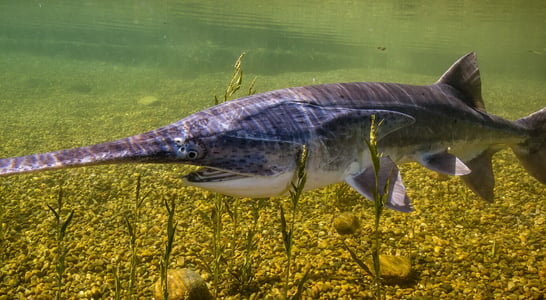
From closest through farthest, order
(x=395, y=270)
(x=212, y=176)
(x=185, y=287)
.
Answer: (x=212, y=176) < (x=185, y=287) < (x=395, y=270)

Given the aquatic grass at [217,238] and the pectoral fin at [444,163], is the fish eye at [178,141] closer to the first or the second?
the aquatic grass at [217,238]

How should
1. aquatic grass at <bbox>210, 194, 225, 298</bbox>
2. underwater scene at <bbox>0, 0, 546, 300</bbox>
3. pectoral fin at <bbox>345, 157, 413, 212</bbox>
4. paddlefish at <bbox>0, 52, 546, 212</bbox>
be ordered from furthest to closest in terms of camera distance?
1. underwater scene at <bbox>0, 0, 546, 300</bbox>
2. aquatic grass at <bbox>210, 194, 225, 298</bbox>
3. pectoral fin at <bbox>345, 157, 413, 212</bbox>
4. paddlefish at <bbox>0, 52, 546, 212</bbox>

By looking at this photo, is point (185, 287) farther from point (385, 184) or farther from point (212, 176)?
point (385, 184)

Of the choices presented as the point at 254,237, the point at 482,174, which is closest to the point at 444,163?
the point at 482,174

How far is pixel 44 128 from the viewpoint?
11.3 metres

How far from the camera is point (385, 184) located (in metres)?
2.61

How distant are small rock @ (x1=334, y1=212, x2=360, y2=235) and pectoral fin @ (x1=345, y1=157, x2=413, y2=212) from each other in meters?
1.55

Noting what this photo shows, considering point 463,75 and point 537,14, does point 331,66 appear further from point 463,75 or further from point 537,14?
point 463,75

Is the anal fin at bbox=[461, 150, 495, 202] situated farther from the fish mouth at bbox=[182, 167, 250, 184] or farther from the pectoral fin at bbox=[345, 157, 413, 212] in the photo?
the fish mouth at bbox=[182, 167, 250, 184]

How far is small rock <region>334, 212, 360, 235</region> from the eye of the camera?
13.8 feet

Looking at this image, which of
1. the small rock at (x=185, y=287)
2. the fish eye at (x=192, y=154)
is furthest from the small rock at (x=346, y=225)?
the fish eye at (x=192, y=154)

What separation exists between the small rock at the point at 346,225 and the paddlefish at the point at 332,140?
1315mm

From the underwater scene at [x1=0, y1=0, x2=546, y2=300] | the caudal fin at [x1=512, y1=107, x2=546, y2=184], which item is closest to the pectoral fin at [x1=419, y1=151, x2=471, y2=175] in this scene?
the underwater scene at [x1=0, y1=0, x2=546, y2=300]

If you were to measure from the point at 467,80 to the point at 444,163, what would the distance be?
131cm
